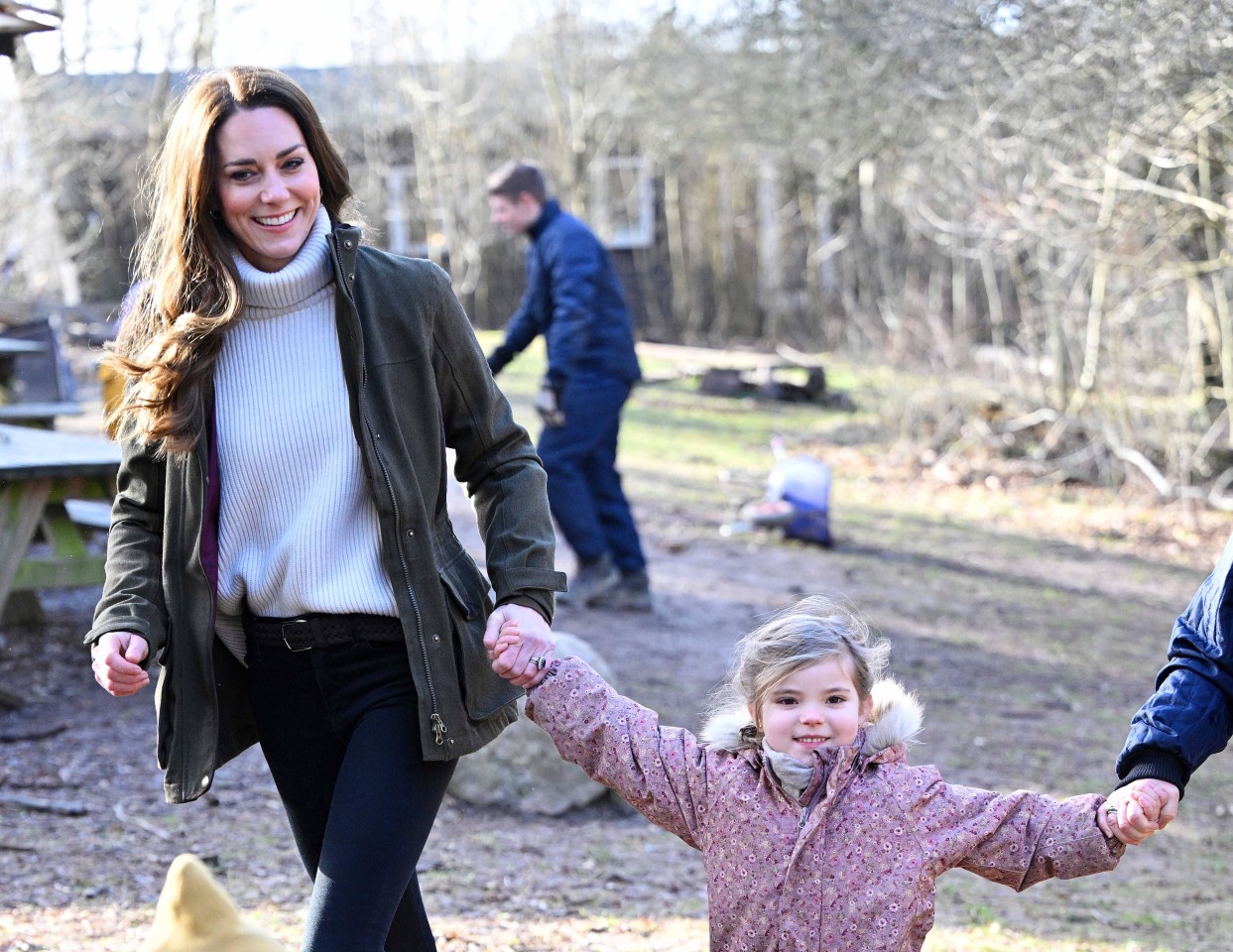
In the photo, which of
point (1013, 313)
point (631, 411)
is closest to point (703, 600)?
point (631, 411)

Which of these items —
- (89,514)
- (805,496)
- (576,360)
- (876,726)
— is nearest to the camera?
(876,726)

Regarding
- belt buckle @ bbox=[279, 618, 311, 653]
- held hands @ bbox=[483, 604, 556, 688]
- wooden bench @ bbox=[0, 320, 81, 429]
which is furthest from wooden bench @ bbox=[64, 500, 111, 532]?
held hands @ bbox=[483, 604, 556, 688]

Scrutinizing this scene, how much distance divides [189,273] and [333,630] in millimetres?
690

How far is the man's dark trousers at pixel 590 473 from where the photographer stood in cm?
771

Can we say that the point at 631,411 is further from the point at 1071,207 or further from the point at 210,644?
the point at 210,644

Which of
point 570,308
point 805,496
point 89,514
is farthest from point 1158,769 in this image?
point 805,496

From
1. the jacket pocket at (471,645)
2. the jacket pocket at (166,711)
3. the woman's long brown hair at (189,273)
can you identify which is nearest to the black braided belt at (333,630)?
the jacket pocket at (471,645)

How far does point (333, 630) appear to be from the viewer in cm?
246

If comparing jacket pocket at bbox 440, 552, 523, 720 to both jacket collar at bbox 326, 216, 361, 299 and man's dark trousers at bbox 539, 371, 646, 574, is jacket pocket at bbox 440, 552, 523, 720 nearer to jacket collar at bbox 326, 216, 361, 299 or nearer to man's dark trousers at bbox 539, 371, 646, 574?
jacket collar at bbox 326, 216, 361, 299

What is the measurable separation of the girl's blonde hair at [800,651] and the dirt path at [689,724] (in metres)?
1.80

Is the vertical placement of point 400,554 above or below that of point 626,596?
above

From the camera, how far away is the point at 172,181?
2527 mm

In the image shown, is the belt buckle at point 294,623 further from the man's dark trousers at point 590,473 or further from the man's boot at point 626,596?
the man's boot at point 626,596

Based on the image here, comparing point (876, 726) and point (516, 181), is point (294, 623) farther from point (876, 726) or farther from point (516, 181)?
point (516, 181)
